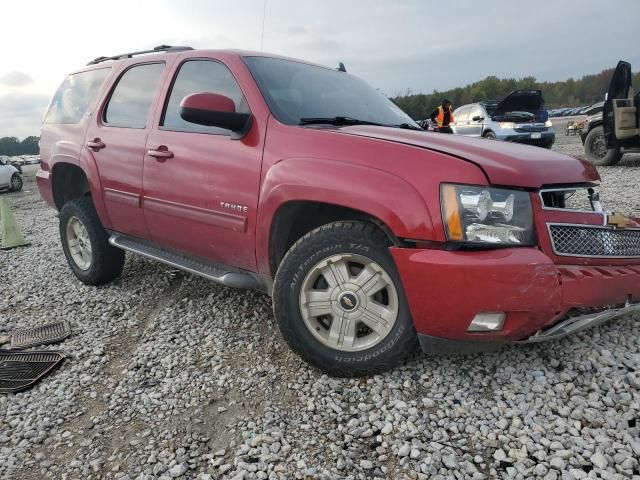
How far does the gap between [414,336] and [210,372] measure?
1208mm

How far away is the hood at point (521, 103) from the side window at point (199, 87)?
39.4ft

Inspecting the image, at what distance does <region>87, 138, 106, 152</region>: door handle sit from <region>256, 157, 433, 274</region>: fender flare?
74.1 inches

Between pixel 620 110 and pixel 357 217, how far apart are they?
29.5ft

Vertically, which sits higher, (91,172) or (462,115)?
(462,115)

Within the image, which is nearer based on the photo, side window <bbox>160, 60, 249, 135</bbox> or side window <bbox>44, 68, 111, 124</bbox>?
side window <bbox>160, 60, 249, 135</bbox>

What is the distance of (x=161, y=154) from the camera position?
10.7 feet

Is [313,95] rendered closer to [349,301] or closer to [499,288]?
[349,301]

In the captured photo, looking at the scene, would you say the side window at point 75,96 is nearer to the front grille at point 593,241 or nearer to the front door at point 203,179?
the front door at point 203,179

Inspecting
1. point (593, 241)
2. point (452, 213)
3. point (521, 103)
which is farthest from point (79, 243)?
point (521, 103)

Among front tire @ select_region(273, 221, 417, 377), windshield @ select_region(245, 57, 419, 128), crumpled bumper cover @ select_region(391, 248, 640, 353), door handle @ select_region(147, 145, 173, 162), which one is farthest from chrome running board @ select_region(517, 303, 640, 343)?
door handle @ select_region(147, 145, 173, 162)

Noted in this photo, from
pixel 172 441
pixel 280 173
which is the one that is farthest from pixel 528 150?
pixel 172 441

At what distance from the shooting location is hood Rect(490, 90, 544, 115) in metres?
13.3

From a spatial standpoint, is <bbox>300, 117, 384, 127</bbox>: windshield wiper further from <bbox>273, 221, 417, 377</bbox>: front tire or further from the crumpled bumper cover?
the crumpled bumper cover

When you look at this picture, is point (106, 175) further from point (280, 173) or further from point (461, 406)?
point (461, 406)
